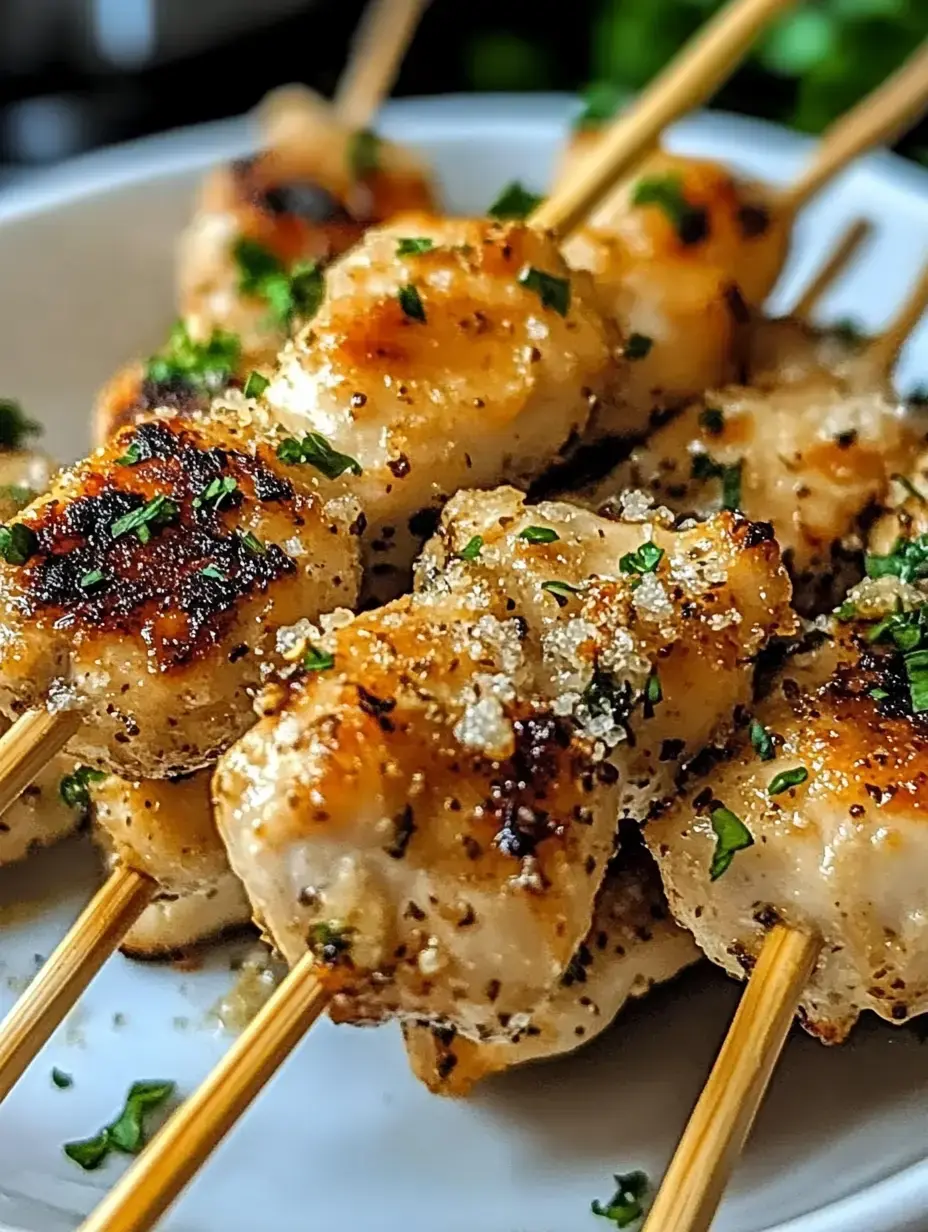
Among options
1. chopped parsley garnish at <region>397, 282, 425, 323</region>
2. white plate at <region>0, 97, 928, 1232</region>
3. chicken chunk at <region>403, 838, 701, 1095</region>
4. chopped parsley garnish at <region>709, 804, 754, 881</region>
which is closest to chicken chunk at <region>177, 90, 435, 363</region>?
chopped parsley garnish at <region>397, 282, 425, 323</region>

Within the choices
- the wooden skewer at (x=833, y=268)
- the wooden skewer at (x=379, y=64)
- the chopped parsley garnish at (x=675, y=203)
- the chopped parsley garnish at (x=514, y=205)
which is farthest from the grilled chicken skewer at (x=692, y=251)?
the wooden skewer at (x=379, y=64)

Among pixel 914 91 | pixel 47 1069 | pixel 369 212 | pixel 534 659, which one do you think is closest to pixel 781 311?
pixel 914 91

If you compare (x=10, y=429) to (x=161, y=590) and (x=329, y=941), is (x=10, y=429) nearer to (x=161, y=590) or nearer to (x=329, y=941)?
(x=161, y=590)

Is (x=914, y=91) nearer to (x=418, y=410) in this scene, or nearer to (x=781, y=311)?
(x=781, y=311)

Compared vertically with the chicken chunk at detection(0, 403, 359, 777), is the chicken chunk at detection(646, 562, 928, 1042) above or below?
below

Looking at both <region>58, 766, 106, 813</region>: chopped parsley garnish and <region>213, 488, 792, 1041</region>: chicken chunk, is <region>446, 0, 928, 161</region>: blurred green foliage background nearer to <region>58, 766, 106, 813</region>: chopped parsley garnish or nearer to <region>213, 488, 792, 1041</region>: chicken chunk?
<region>213, 488, 792, 1041</region>: chicken chunk

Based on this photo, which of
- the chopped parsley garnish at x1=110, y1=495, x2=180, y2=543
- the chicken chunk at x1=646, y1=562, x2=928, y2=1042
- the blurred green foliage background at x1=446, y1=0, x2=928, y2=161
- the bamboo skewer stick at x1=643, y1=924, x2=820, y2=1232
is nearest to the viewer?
the bamboo skewer stick at x1=643, y1=924, x2=820, y2=1232

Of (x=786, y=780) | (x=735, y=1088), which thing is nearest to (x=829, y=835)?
(x=786, y=780)

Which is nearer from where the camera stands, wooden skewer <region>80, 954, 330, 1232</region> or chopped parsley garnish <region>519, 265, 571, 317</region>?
wooden skewer <region>80, 954, 330, 1232</region>
